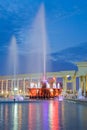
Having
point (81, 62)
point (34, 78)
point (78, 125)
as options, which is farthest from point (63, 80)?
point (78, 125)

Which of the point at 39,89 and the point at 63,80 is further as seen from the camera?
the point at 63,80

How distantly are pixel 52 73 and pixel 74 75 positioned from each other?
9.15 m

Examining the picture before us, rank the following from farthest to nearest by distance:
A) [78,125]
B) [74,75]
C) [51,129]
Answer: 1. [74,75]
2. [78,125]
3. [51,129]

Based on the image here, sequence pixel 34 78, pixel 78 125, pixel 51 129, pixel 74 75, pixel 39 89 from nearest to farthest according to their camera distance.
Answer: pixel 51 129, pixel 78 125, pixel 39 89, pixel 74 75, pixel 34 78

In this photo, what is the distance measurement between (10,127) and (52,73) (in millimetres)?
101247

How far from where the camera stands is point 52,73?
11631cm

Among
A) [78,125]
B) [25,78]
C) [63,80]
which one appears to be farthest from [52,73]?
[78,125]

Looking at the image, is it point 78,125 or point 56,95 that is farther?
point 56,95

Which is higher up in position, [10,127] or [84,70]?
[84,70]

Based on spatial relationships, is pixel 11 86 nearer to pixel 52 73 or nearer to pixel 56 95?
Answer: pixel 52 73

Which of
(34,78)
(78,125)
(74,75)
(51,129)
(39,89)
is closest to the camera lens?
(51,129)

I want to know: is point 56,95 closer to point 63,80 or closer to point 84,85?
point 84,85

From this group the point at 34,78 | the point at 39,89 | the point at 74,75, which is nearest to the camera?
the point at 39,89

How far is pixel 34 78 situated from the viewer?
12231 centimetres
